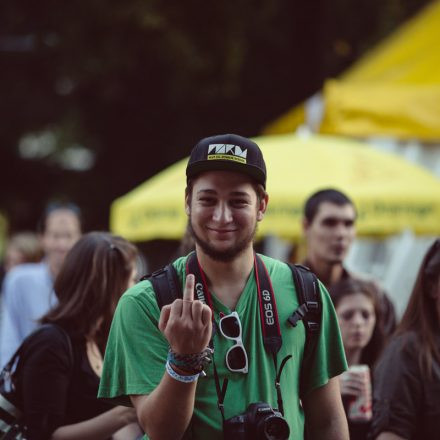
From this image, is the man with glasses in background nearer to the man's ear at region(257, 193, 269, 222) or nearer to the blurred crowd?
the man's ear at region(257, 193, 269, 222)

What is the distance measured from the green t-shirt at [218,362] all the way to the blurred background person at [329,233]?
2718mm

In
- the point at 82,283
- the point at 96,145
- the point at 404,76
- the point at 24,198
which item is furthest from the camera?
the point at 24,198

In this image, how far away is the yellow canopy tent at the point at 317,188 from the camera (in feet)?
24.4

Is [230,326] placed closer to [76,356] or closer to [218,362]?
[218,362]

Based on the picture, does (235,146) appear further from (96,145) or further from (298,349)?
(96,145)

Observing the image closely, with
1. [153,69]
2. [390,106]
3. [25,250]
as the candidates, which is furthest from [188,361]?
[153,69]

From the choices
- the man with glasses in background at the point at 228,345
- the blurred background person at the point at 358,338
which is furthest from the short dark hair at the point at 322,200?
the man with glasses in background at the point at 228,345

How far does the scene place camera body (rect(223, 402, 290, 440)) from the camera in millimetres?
3072

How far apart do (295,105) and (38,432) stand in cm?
1036

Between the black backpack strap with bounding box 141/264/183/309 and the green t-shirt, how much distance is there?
21mm

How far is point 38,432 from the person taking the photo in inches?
162

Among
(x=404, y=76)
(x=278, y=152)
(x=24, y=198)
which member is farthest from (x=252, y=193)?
(x=24, y=198)

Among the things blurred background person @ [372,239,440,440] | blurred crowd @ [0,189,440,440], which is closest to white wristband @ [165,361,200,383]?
blurred crowd @ [0,189,440,440]

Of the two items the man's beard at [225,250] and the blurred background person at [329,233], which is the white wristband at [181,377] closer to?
the man's beard at [225,250]
